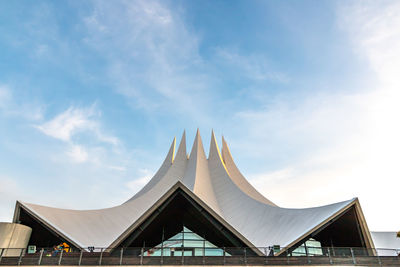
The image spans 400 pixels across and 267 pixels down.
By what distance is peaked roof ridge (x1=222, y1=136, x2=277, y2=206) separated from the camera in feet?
70.5

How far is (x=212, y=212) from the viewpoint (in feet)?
40.8

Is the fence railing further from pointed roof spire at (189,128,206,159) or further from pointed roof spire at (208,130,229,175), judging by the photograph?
pointed roof spire at (189,128,206,159)

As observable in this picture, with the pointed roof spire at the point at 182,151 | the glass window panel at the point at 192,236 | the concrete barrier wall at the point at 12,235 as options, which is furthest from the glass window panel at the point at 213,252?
the pointed roof spire at the point at 182,151

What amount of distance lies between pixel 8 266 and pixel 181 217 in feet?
23.6

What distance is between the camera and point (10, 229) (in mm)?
11664

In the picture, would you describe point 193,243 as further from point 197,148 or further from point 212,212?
point 197,148

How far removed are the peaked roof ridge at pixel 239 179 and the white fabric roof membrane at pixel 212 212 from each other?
0.08 meters

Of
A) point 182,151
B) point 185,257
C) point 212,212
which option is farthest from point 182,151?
point 185,257

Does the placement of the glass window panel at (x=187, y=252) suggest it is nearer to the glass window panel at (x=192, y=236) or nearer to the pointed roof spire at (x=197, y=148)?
the glass window panel at (x=192, y=236)

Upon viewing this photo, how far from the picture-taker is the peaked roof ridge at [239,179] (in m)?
21.5

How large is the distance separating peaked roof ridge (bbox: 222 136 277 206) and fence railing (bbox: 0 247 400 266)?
10396 mm

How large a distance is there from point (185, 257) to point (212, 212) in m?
2.79

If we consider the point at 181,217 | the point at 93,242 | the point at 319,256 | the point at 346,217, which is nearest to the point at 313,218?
the point at 346,217

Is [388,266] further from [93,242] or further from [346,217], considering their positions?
[93,242]
